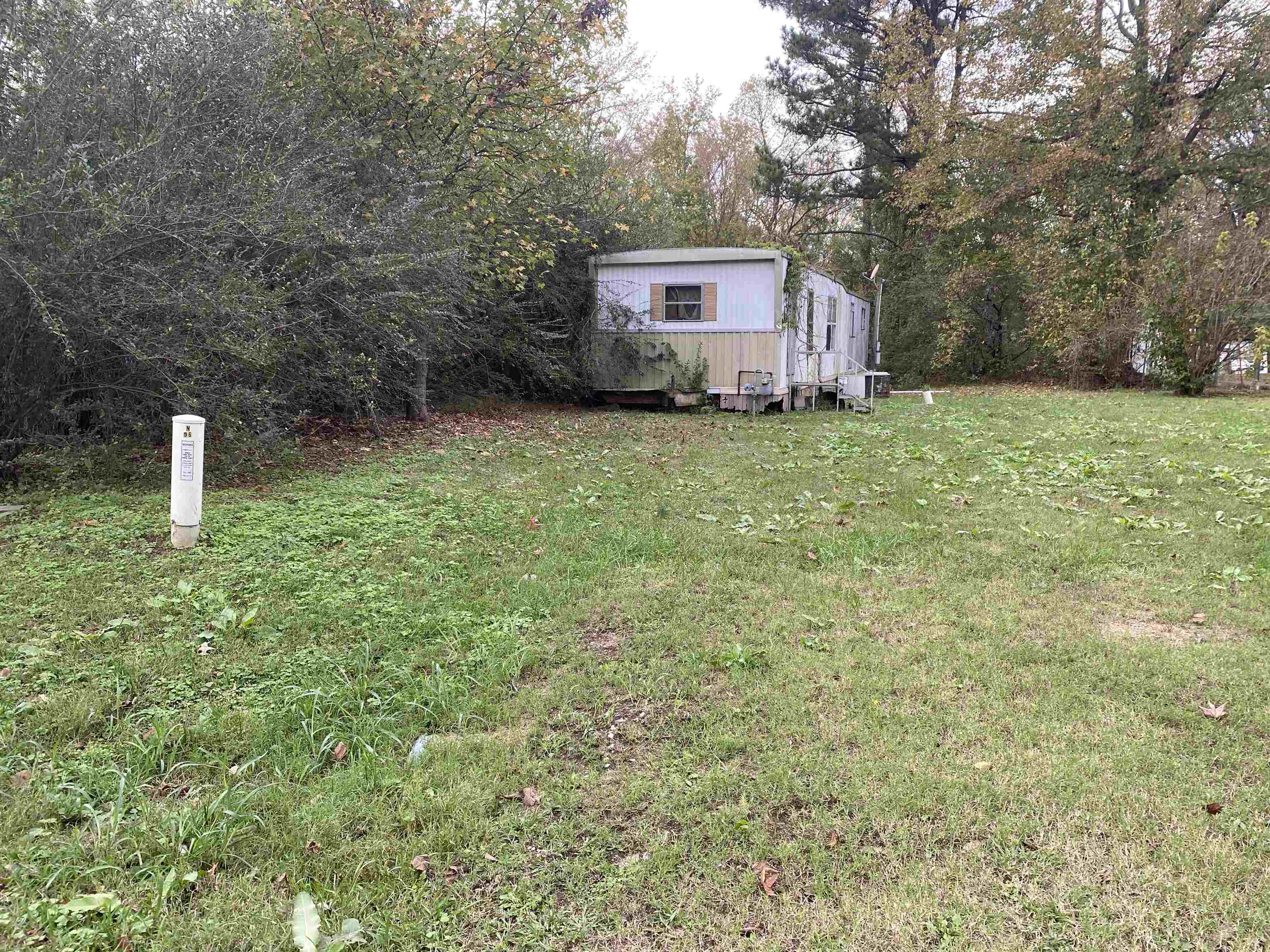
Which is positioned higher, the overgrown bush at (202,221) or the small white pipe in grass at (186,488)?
the overgrown bush at (202,221)

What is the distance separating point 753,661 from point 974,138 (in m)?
21.6

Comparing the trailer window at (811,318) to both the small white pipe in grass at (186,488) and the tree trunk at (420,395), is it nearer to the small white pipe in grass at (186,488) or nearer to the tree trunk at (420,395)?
the tree trunk at (420,395)

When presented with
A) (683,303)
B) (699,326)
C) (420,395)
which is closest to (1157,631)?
(420,395)

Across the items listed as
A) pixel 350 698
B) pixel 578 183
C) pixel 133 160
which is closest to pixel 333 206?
pixel 133 160

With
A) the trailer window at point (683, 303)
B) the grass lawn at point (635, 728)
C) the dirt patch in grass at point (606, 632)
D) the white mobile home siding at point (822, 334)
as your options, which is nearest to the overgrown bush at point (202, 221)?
the grass lawn at point (635, 728)

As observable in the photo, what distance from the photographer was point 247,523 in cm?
523

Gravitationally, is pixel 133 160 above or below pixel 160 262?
above

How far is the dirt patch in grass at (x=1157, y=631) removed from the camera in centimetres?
351

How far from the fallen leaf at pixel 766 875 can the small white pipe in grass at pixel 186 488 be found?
3.97 meters

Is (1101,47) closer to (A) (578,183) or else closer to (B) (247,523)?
(A) (578,183)

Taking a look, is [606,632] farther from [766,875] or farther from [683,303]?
[683,303]

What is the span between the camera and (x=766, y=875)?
2.08 meters

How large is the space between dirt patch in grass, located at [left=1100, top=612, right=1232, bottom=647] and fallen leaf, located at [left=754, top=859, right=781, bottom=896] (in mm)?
2262

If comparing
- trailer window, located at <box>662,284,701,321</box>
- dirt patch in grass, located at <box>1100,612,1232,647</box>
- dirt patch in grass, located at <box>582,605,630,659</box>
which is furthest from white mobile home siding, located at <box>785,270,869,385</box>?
dirt patch in grass, located at <box>582,605,630,659</box>
